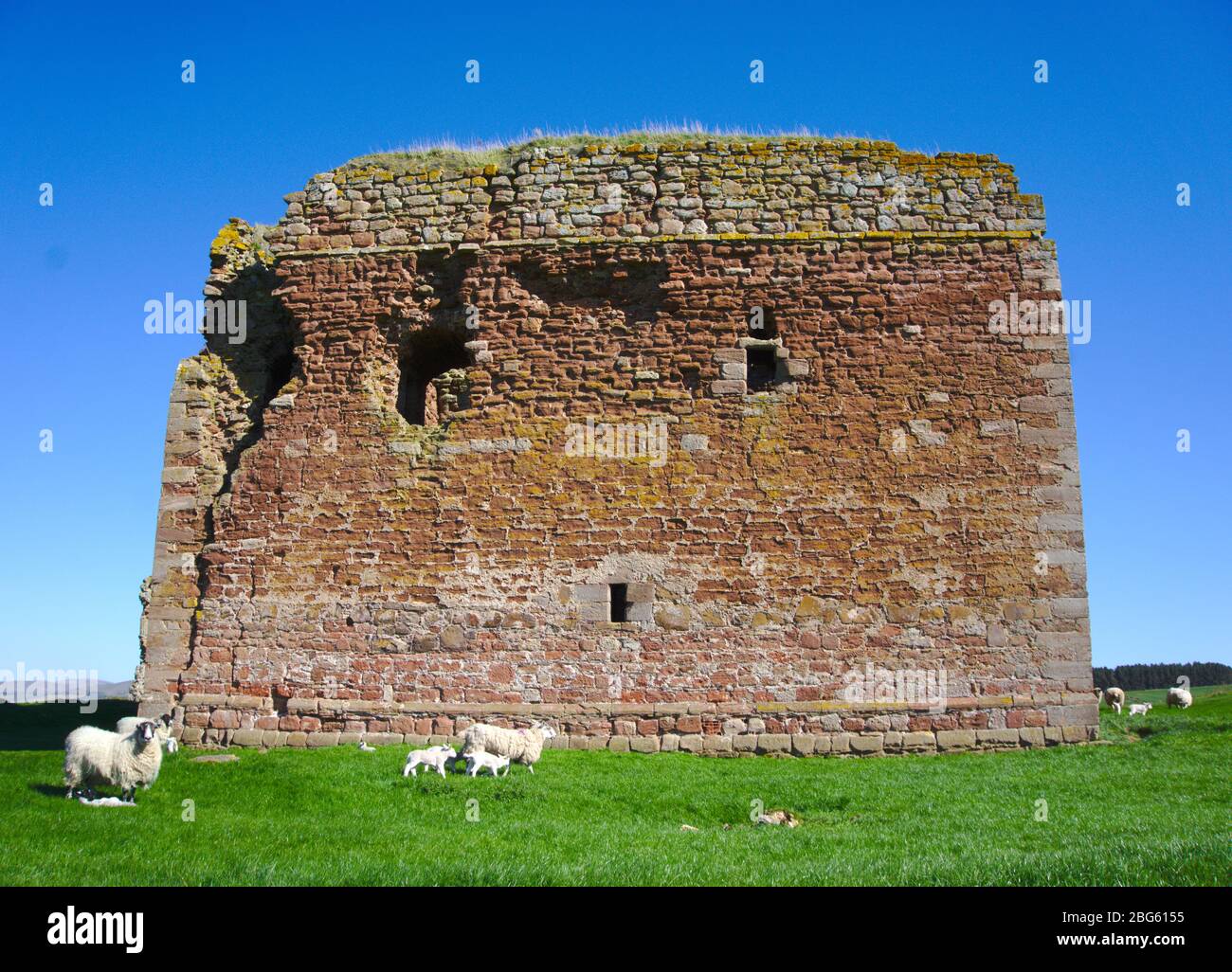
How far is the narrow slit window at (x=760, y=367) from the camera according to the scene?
12873mm

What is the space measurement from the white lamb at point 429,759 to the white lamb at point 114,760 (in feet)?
7.71

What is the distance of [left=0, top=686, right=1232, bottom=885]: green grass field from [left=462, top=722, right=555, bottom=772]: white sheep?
0.20 meters

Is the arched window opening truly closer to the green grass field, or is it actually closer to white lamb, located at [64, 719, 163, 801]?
the green grass field

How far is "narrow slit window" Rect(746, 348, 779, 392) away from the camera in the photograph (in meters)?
12.9

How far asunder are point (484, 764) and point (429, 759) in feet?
1.82

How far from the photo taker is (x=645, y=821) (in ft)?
27.4

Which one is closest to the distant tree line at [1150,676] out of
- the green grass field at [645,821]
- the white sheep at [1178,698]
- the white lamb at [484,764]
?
the white sheep at [1178,698]

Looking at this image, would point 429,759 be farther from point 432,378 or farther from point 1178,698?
point 1178,698

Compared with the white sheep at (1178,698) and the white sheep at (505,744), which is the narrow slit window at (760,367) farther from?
the white sheep at (1178,698)

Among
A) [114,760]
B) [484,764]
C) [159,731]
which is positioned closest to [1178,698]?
[484,764]

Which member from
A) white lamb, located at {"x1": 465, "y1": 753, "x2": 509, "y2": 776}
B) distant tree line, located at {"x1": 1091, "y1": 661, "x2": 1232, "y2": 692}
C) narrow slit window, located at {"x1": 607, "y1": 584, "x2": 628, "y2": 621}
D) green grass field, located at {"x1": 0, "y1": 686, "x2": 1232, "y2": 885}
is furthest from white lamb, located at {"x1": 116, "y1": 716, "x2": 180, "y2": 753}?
distant tree line, located at {"x1": 1091, "y1": 661, "x2": 1232, "y2": 692}

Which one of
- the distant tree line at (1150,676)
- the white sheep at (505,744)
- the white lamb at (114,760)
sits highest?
the white lamb at (114,760)

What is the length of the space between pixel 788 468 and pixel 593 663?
351 centimetres

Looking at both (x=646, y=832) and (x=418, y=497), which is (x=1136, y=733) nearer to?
(x=646, y=832)
